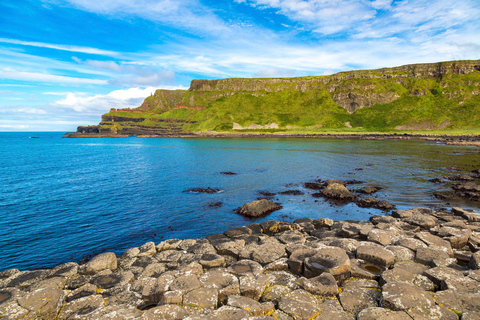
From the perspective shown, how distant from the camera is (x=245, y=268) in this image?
13352mm

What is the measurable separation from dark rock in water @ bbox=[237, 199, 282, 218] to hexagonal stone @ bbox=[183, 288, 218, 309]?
55.3ft

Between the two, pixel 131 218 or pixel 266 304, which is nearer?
pixel 266 304

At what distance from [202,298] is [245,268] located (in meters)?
3.59

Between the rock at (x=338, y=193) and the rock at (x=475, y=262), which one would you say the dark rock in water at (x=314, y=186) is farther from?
the rock at (x=475, y=262)

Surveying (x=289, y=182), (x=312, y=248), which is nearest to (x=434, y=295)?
(x=312, y=248)

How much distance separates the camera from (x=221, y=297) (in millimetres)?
10711

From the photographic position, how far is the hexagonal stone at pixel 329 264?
1179cm

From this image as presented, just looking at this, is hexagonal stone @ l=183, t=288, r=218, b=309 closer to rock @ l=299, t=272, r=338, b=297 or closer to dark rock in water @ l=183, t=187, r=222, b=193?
rock @ l=299, t=272, r=338, b=297

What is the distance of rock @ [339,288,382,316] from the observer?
9719 millimetres

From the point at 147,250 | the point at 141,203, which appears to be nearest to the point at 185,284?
the point at 147,250

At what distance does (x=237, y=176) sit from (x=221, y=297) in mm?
38328

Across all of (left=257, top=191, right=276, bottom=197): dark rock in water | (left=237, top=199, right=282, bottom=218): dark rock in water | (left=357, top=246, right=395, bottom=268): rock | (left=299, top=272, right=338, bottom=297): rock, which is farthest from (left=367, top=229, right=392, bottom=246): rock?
(left=257, top=191, right=276, bottom=197): dark rock in water

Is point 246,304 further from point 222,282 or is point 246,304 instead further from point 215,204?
point 215,204

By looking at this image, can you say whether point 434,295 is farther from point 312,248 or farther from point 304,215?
point 304,215
